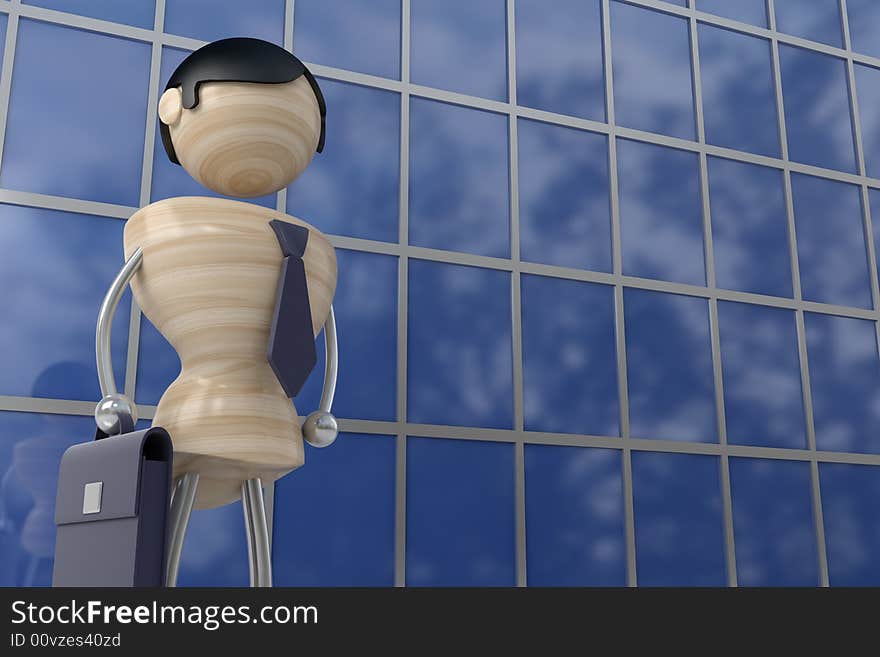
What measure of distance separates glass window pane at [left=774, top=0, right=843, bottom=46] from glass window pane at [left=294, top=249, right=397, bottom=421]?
2.01 metres

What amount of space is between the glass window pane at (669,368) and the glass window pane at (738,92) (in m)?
0.70

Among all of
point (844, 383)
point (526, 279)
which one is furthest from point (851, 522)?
point (526, 279)

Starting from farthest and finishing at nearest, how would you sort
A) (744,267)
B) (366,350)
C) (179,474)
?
1. (744,267)
2. (366,350)
3. (179,474)

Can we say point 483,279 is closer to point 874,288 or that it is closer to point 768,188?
point 768,188

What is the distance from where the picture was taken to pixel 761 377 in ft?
11.2

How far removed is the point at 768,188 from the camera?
11.8 feet

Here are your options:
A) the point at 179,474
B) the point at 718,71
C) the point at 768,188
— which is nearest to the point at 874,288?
the point at 768,188

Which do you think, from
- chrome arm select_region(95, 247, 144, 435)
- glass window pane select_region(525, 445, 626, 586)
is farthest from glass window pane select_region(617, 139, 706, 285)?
chrome arm select_region(95, 247, 144, 435)

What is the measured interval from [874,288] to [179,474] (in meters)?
2.90

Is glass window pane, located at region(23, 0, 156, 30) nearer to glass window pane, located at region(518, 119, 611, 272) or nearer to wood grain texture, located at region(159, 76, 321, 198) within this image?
wood grain texture, located at region(159, 76, 321, 198)

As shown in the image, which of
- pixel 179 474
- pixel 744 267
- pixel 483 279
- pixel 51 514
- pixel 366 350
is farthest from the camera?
pixel 744 267

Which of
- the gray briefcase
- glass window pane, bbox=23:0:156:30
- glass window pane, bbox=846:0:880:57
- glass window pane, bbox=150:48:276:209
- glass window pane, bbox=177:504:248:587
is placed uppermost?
glass window pane, bbox=846:0:880:57

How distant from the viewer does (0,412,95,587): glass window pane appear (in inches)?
92.9
